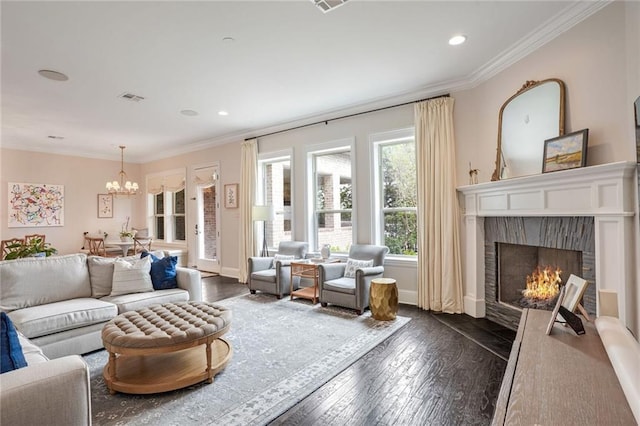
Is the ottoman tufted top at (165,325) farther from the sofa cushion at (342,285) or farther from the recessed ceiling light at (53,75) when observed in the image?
the recessed ceiling light at (53,75)

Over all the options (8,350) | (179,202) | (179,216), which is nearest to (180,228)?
(179,216)

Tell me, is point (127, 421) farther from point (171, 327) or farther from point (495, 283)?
point (495, 283)

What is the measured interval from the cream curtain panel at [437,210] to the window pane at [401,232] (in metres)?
0.32

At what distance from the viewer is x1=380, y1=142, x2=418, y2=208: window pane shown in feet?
15.4

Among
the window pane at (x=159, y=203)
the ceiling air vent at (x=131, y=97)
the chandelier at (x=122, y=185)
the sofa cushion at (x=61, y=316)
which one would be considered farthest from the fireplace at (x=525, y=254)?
the window pane at (x=159, y=203)

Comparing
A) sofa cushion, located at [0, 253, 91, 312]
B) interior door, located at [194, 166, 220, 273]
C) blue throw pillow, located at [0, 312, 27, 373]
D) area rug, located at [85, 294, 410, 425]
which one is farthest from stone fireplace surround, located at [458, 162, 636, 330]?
interior door, located at [194, 166, 220, 273]

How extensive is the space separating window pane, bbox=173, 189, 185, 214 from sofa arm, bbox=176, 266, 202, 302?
457cm

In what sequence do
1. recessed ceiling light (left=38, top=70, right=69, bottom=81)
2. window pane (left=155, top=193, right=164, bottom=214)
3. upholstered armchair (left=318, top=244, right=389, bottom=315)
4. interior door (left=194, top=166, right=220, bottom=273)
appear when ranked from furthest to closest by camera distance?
window pane (left=155, top=193, right=164, bottom=214), interior door (left=194, top=166, right=220, bottom=273), upholstered armchair (left=318, top=244, right=389, bottom=315), recessed ceiling light (left=38, top=70, right=69, bottom=81)

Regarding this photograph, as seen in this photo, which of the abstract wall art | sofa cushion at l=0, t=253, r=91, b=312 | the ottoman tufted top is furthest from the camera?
the abstract wall art

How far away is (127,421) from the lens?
1.99 metres

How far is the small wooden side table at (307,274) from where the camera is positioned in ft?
15.1

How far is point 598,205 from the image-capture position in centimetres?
249

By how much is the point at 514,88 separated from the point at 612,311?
2603 mm

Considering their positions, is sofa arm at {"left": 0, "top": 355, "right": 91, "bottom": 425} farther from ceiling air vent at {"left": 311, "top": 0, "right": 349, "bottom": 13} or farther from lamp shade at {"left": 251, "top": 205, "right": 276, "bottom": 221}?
lamp shade at {"left": 251, "top": 205, "right": 276, "bottom": 221}
